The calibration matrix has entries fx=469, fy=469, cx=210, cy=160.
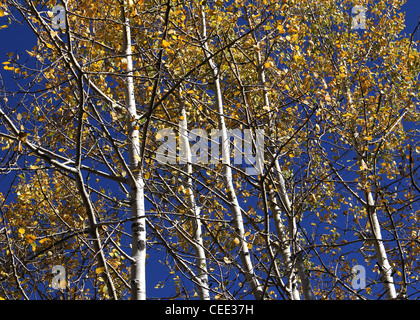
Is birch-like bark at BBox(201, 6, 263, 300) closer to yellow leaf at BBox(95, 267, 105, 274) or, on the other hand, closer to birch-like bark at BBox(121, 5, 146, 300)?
birch-like bark at BBox(121, 5, 146, 300)

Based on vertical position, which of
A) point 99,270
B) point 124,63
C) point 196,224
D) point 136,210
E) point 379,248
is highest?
point 124,63

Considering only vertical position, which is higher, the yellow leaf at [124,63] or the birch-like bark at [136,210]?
the yellow leaf at [124,63]

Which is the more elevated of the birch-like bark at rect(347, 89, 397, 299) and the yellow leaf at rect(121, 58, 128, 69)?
the yellow leaf at rect(121, 58, 128, 69)

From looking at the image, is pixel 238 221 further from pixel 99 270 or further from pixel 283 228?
pixel 99 270

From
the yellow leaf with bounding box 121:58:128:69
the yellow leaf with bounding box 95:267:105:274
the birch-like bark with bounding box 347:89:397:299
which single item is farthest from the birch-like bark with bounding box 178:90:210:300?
the birch-like bark with bounding box 347:89:397:299

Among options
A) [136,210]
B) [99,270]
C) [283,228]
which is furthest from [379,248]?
[99,270]

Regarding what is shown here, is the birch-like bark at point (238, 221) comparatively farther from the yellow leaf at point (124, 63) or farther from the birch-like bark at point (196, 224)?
the yellow leaf at point (124, 63)

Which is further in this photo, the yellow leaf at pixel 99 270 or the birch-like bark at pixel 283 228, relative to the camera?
the birch-like bark at pixel 283 228

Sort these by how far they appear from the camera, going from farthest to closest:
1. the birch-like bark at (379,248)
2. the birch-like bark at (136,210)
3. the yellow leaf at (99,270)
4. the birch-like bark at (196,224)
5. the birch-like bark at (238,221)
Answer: the birch-like bark at (379,248), the birch-like bark at (196,224), the birch-like bark at (238,221), the birch-like bark at (136,210), the yellow leaf at (99,270)

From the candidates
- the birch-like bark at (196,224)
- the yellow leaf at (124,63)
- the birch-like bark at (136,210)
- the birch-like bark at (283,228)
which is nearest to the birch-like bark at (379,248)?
the birch-like bark at (283,228)

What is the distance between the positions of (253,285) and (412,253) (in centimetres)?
383

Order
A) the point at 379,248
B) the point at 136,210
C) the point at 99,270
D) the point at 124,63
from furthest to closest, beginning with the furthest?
the point at 379,248
the point at 124,63
the point at 136,210
the point at 99,270
